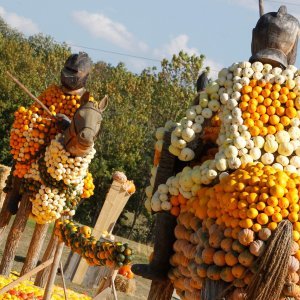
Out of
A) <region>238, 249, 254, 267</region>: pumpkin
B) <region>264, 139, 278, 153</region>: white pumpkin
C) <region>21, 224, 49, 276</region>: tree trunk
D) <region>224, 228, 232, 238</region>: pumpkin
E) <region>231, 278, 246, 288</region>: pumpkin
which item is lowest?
<region>21, 224, 49, 276</region>: tree trunk

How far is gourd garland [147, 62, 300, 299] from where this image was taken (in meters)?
4.28

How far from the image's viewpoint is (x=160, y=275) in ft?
16.6

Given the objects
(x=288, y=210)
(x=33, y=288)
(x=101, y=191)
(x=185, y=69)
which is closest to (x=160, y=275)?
(x=288, y=210)

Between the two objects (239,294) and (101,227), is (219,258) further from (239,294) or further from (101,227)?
(101,227)

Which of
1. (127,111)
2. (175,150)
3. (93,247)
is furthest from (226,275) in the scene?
(127,111)

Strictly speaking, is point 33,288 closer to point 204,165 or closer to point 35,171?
point 35,171

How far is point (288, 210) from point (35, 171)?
6213 millimetres

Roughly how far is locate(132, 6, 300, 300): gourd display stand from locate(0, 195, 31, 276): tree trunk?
5274 mm

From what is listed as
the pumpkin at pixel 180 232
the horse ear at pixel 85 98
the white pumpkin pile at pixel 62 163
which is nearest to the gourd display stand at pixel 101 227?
the white pumpkin pile at pixel 62 163

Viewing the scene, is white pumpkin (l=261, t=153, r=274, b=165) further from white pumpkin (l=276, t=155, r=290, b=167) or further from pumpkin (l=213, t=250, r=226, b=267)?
pumpkin (l=213, t=250, r=226, b=267)

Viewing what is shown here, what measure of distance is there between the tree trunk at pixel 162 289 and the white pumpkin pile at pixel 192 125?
92cm

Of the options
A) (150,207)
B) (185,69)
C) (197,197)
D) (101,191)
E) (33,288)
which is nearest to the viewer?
(197,197)

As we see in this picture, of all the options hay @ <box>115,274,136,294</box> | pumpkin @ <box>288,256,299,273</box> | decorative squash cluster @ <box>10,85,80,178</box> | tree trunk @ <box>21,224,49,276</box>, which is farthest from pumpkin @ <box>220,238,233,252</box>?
hay @ <box>115,274,136,294</box>

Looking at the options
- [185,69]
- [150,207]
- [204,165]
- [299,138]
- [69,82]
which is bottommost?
[150,207]
